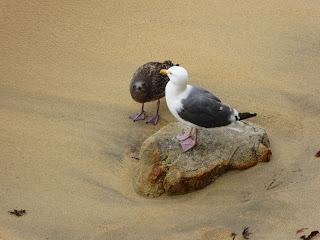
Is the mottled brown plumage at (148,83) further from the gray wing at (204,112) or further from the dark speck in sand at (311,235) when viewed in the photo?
the dark speck in sand at (311,235)

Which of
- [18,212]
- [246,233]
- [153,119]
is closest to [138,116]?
[153,119]

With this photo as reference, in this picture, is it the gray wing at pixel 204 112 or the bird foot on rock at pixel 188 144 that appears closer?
the gray wing at pixel 204 112

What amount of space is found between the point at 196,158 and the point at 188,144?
0.45 ft

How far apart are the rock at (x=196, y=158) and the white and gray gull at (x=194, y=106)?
243mm

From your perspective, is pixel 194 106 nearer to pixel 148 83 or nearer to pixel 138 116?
pixel 148 83

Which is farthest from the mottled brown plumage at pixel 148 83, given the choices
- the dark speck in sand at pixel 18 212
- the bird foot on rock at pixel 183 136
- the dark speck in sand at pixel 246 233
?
the dark speck in sand at pixel 246 233

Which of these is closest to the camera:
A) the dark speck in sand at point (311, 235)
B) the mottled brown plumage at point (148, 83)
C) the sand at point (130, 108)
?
the dark speck in sand at point (311, 235)

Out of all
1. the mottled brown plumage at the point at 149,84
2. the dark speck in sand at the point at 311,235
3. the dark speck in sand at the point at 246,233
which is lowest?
the dark speck in sand at the point at 246,233

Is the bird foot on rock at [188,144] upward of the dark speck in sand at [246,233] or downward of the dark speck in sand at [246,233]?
upward

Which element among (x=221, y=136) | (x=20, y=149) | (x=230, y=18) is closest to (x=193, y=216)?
(x=221, y=136)

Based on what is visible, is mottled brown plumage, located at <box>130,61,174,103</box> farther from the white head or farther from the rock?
the white head

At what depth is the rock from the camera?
424 centimetres

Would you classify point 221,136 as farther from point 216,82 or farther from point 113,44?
point 113,44

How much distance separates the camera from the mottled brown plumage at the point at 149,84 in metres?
4.85
